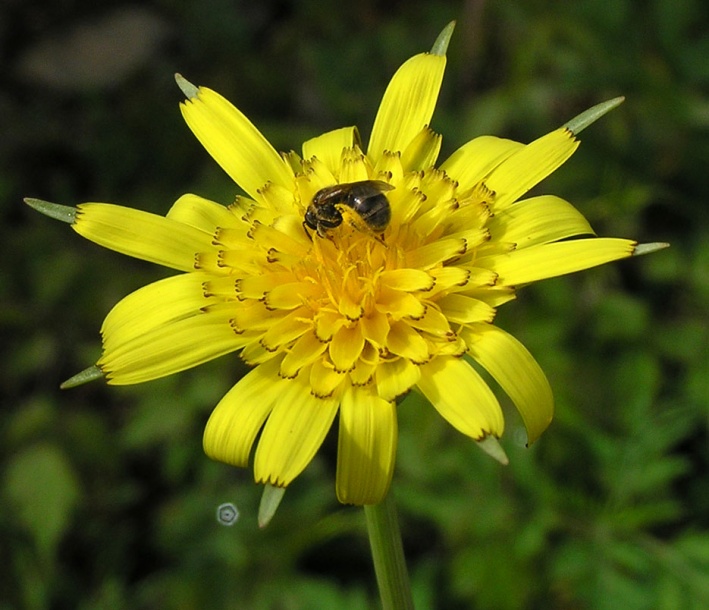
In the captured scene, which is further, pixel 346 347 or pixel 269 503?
pixel 346 347

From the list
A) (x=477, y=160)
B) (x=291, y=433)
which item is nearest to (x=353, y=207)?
(x=477, y=160)

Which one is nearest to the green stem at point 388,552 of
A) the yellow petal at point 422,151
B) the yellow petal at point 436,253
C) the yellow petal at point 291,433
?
the yellow petal at point 291,433

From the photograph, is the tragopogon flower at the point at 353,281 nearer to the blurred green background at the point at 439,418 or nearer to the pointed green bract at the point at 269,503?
the pointed green bract at the point at 269,503

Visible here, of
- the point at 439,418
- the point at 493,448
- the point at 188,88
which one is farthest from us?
the point at 439,418

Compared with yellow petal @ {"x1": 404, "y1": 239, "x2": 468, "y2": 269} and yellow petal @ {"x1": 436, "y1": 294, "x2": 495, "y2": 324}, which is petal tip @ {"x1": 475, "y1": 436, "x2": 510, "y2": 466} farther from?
yellow petal @ {"x1": 404, "y1": 239, "x2": 468, "y2": 269}

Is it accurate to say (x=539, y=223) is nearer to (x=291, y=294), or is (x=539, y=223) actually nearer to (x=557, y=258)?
(x=557, y=258)

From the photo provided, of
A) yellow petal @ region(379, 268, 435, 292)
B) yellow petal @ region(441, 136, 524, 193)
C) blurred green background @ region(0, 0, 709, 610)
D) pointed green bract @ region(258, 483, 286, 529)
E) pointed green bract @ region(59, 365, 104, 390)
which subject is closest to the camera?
pointed green bract @ region(258, 483, 286, 529)

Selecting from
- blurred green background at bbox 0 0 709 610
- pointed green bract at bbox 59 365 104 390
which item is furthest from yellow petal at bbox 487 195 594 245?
blurred green background at bbox 0 0 709 610

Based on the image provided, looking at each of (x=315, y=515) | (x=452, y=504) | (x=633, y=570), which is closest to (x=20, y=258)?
(x=315, y=515)
